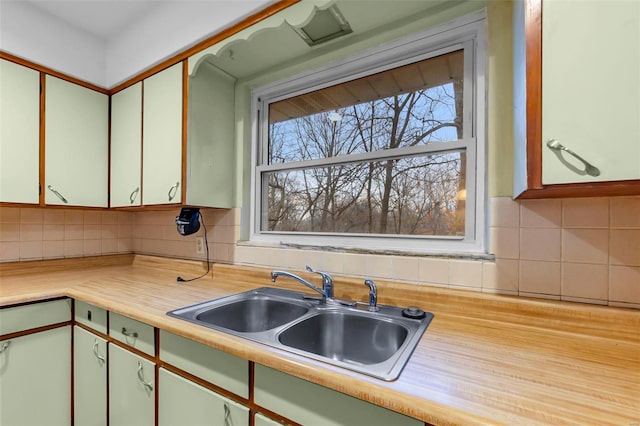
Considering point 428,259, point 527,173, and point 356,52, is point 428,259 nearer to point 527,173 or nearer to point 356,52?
point 527,173

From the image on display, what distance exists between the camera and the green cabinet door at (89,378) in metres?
1.40

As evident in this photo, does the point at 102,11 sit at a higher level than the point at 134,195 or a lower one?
higher

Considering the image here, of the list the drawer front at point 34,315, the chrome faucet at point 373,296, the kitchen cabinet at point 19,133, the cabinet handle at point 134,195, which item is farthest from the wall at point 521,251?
the kitchen cabinet at point 19,133

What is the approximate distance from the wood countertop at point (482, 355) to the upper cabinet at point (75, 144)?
2.04 ft

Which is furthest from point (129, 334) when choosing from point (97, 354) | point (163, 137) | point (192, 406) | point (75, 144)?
point (75, 144)

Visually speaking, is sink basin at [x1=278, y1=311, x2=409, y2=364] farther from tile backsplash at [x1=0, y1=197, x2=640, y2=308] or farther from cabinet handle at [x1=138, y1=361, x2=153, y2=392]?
cabinet handle at [x1=138, y1=361, x2=153, y2=392]

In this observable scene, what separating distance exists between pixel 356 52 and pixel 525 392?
1.50 meters

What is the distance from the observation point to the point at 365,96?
5.06ft

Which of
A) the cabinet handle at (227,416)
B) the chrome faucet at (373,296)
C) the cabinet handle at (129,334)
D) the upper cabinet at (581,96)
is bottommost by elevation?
the cabinet handle at (227,416)

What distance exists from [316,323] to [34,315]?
138cm

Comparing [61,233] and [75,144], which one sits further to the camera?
[61,233]

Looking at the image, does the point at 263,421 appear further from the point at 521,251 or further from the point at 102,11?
the point at 102,11

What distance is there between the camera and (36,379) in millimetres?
1422

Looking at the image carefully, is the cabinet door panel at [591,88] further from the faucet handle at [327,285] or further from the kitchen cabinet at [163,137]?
the kitchen cabinet at [163,137]
